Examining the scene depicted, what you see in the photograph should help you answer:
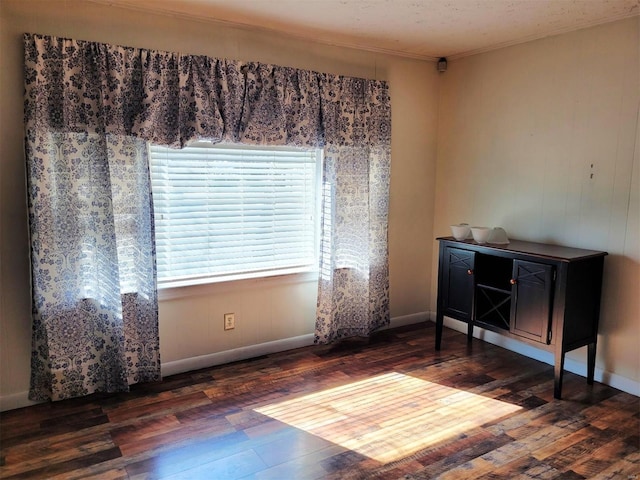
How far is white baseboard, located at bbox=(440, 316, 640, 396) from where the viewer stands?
3029 mm

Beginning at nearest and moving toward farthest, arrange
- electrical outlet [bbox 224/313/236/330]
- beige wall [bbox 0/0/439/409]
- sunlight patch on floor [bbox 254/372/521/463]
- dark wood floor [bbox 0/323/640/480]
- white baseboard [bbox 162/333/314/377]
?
dark wood floor [bbox 0/323/640/480]
sunlight patch on floor [bbox 254/372/521/463]
beige wall [bbox 0/0/439/409]
white baseboard [bbox 162/333/314/377]
electrical outlet [bbox 224/313/236/330]

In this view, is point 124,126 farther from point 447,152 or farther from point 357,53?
point 447,152

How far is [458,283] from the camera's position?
3520mm

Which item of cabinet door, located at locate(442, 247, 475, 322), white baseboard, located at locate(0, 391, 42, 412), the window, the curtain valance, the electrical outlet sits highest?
the curtain valance

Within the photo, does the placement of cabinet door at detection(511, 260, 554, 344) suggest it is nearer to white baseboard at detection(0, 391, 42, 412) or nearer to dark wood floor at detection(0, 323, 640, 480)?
dark wood floor at detection(0, 323, 640, 480)

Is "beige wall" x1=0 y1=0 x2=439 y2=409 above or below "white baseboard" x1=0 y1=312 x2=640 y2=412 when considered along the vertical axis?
above

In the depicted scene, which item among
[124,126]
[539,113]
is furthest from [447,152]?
[124,126]

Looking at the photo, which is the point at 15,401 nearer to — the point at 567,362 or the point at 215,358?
the point at 215,358

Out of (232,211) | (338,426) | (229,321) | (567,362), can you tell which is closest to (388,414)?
(338,426)

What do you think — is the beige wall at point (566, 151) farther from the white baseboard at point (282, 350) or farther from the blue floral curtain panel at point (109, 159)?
the blue floral curtain panel at point (109, 159)

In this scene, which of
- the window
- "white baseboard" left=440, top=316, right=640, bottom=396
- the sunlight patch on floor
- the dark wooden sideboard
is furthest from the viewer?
the window

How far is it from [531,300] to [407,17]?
76.1 inches

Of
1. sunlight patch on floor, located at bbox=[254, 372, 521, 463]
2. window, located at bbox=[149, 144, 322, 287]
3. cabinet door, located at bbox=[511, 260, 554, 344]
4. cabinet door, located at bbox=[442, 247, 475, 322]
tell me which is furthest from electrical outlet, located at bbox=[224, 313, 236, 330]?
cabinet door, located at bbox=[511, 260, 554, 344]

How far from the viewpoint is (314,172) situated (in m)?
3.67
